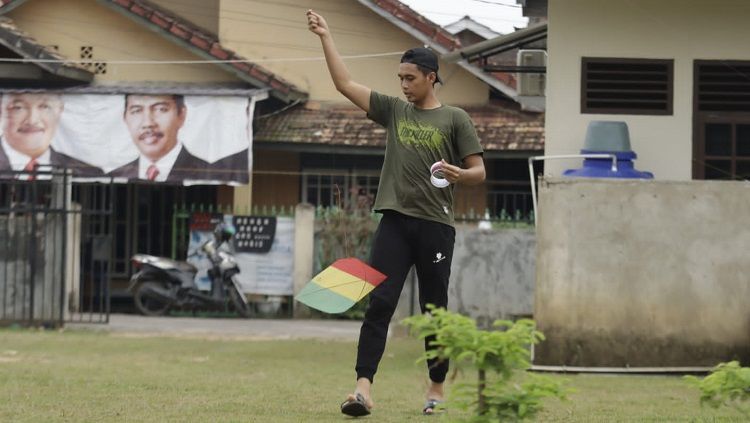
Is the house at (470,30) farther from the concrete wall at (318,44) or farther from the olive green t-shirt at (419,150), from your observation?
the olive green t-shirt at (419,150)

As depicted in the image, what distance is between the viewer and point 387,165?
8.02 meters

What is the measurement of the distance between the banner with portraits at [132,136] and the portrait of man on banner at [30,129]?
2 centimetres

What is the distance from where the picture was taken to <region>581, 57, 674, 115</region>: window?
47.4ft

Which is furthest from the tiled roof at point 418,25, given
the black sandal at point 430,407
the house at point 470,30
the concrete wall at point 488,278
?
the black sandal at point 430,407

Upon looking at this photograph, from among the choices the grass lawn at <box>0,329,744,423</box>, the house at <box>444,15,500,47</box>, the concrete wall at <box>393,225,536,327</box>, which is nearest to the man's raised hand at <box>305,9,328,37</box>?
the grass lawn at <box>0,329,744,423</box>

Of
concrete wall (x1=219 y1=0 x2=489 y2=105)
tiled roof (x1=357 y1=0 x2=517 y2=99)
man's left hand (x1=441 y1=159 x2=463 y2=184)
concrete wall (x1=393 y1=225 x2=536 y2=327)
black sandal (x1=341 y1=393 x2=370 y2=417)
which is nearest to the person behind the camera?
man's left hand (x1=441 y1=159 x2=463 y2=184)

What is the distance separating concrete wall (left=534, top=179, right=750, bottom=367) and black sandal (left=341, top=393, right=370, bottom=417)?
16.0ft

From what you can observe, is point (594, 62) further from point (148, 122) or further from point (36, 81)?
point (36, 81)

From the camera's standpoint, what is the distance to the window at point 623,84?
14.5 metres

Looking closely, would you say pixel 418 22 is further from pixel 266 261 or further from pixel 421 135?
pixel 421 135

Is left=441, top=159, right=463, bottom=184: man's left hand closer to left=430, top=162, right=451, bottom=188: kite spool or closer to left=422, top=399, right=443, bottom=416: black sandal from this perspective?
left=430, top=162, right=451, bottom=188: kite spool

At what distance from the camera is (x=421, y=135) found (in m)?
7.91

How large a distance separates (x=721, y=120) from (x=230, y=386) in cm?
656

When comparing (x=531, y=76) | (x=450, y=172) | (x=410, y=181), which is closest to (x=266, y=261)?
(x=531, y=76)
